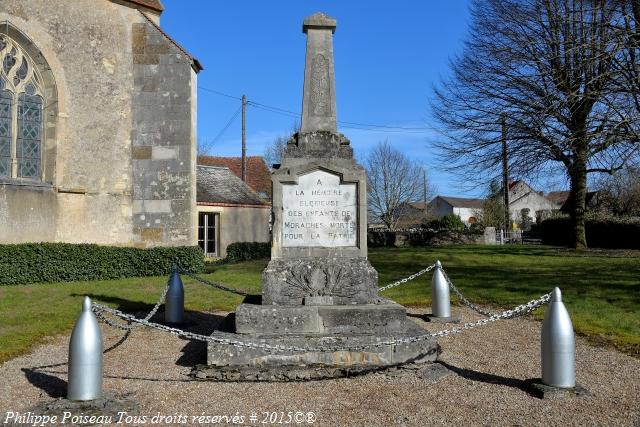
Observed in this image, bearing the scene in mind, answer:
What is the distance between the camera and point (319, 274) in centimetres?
650

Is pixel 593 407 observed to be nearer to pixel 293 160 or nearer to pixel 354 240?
pixel 354 240

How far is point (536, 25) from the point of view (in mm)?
20125

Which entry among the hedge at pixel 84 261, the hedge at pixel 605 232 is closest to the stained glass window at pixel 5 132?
the hedge at pixel 84 261

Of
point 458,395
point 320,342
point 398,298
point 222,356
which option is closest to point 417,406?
point 458,395

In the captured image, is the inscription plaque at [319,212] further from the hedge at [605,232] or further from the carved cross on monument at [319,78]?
the hedge at [605,232]

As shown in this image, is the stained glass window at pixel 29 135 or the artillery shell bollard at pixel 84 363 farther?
the stained glass window at pixel 29 135

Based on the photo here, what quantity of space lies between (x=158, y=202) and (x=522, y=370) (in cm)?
1114

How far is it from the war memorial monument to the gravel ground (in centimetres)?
34

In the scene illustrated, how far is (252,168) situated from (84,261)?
28.3 m

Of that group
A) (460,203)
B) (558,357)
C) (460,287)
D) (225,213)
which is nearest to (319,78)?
(558,357)

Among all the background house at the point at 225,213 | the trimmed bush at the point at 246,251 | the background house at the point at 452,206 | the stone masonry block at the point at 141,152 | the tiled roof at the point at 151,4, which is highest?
the tiled roof at the point at 151,4

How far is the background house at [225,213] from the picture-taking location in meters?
22.5

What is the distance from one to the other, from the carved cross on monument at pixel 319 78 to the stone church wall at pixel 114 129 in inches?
315

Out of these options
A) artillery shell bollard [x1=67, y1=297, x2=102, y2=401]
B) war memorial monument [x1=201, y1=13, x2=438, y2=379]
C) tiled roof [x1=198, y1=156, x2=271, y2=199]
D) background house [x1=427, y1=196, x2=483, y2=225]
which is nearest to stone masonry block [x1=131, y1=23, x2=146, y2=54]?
war memorial monument [x1=201, y1=13, x2=438, y2=379]
